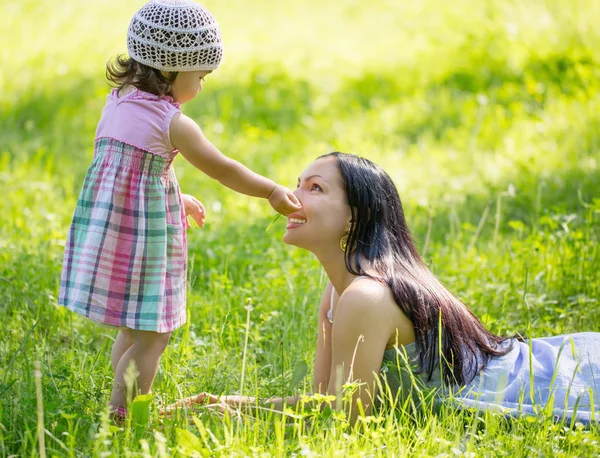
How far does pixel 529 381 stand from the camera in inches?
119

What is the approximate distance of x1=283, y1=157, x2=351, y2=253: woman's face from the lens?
306 centimetres

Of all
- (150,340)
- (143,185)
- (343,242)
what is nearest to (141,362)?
(150,340)

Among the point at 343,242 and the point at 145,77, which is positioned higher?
the point at 145,77

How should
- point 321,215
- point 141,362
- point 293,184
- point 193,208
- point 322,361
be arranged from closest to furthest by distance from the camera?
point 141,362
point 321,215
point 322,361
point 193,208
point 293,184

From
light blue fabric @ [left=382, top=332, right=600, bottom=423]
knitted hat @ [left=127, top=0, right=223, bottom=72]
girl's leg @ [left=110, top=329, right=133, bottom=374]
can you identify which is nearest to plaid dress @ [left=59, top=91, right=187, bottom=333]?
knitted hat @ [left=127, top=0, right=223, bottom=72]

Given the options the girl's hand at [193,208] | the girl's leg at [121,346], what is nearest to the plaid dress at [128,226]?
the girl's leg at [121,346]

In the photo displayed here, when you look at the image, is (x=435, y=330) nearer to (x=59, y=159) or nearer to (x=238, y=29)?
(x=59, y=159)

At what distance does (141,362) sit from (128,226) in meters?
0.50

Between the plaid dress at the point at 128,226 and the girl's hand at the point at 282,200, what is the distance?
0.40 meters

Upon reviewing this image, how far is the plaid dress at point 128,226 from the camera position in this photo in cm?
284

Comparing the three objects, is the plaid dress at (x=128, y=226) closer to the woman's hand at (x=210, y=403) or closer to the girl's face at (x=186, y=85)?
the girl's face at (x=186, y=85)

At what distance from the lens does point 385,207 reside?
308 centimetres

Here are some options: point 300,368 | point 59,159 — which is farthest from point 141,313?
point 59,159

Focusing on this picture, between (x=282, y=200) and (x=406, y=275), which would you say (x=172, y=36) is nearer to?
(x=282, y=200)
